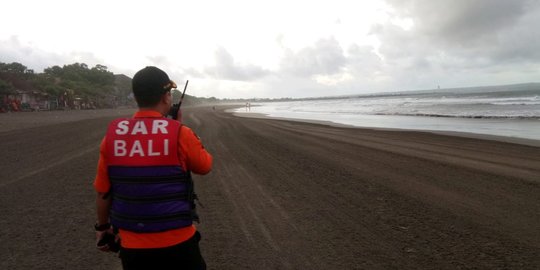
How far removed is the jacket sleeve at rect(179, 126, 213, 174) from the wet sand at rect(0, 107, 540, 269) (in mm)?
2375

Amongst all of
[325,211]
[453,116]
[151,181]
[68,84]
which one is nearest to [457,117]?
[453,116]

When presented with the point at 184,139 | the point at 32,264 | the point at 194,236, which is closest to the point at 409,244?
the point at 194,236

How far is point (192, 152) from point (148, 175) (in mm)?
253

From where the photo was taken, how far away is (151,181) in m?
2.02

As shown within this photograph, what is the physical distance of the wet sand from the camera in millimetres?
4402

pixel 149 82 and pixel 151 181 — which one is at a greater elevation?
pixel 149 82

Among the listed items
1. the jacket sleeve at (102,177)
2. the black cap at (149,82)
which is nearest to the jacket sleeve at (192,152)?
the black cap at (149,82)

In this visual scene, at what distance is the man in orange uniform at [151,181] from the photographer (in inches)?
79.4

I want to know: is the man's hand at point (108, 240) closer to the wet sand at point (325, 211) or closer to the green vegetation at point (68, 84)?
the wet sand at point (325, 211)

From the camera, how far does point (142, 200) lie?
6.73ft

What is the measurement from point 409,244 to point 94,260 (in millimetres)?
3679

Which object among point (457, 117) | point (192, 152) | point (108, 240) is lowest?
point (457, 117)

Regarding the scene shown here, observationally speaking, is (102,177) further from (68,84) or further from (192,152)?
(68,84)

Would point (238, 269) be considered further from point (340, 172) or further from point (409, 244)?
point (340, 172)
